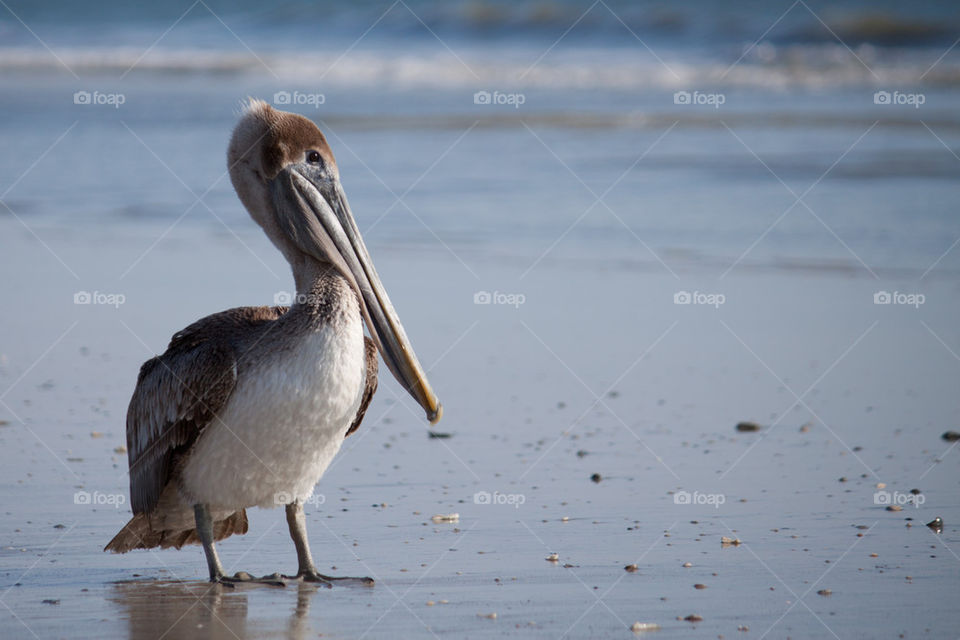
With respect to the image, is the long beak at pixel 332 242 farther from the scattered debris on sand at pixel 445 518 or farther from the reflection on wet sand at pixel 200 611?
the reflection on wet sand at pixel 200 611

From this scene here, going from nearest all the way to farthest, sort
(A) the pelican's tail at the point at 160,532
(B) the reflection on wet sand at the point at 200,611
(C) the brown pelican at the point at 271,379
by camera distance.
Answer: (B) the reflection on wet sand at the point at 200,611, (C) the brown pelican at the point at 271,379, (A) the pelican's tail at the point at 160,532

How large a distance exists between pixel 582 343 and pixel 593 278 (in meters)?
1.86

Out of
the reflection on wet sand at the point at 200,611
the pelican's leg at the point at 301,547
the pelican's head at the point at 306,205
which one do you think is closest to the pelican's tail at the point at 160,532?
the reflection on wet sand at the point at 200,611

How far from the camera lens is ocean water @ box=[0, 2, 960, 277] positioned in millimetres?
12188

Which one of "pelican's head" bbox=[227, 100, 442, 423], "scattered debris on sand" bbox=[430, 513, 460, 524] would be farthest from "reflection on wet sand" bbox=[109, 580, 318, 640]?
"pelican's head" bbox=[227, 100, 442, 423]

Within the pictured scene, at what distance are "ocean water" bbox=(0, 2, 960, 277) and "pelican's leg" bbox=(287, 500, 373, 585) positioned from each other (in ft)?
19.4

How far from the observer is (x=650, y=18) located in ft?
122

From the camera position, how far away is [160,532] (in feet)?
18.4

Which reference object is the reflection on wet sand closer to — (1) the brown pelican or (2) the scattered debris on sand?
(1) the brown pelican

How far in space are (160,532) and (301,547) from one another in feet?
2.39

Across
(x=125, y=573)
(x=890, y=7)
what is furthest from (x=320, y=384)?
(x=890, y=7)

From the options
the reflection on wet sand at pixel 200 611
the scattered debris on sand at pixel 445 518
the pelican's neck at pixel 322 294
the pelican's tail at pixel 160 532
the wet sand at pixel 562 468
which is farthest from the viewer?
the scattered debris on sand at pixel 445 518

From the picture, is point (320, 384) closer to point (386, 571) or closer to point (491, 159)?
point (386, 571)

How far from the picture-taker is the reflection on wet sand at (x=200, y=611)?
15.1 feet
